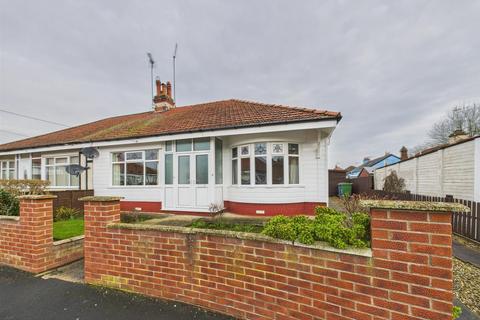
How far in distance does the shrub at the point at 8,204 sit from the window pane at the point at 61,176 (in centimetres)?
590

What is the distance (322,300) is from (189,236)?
61.2 inches

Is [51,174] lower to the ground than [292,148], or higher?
lower

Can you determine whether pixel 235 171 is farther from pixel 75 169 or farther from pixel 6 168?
pixel 6 168

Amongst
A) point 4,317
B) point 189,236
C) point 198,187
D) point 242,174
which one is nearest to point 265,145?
point 242,174

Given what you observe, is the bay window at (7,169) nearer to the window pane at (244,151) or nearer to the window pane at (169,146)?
the window pane at (169,146)

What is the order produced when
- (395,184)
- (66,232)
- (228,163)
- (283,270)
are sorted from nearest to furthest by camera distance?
1. (283,270)
2. (66,232)
3. (228,163)
4. (395,184)

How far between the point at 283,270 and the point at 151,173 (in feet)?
26.3

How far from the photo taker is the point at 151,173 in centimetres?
911

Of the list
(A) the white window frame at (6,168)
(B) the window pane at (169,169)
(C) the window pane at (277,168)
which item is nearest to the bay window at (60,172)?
(A) the white window frame at (6,168)

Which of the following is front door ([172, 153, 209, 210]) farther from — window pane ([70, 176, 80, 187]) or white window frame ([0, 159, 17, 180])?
white window frame ([0, 159, 17, 180])

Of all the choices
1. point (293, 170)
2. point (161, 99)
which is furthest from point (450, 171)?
point (161, 99)

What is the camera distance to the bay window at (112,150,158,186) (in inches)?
358

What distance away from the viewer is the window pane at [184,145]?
27.5 feet

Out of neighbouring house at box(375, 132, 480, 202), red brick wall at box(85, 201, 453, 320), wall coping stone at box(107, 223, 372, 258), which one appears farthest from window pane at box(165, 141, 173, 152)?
neighbouring house at box(375, 132, 480, 202)
